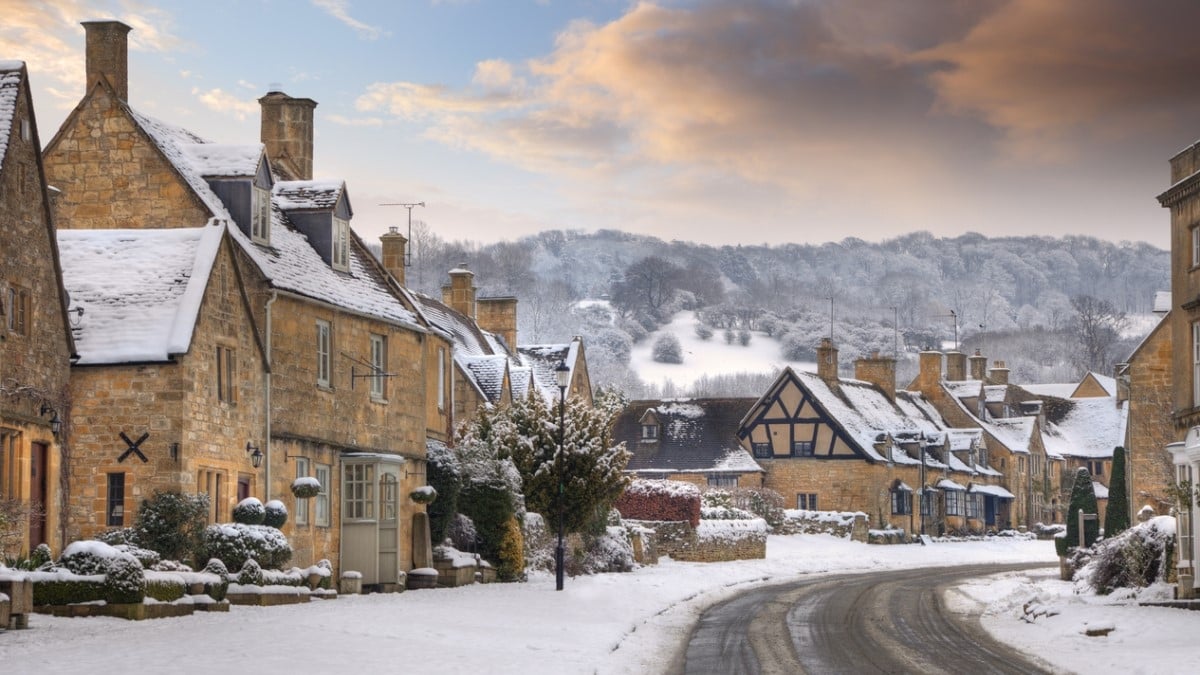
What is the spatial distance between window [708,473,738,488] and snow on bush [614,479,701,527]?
21.6 m

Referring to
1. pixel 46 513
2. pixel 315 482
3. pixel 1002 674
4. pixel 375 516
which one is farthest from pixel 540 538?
pixel 1002 674

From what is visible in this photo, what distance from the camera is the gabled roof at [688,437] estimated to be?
7819 cm

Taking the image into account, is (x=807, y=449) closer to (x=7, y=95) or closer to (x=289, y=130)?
(x=289, y=130)

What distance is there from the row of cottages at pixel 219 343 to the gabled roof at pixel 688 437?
3762 cm

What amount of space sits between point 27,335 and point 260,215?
8.96 meters

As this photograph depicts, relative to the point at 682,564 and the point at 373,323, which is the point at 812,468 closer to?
the point at 682,564

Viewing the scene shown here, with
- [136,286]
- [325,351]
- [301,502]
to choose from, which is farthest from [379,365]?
[136,286]

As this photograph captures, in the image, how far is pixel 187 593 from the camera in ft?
82.5

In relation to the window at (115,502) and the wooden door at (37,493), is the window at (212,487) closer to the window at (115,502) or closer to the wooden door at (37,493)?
the window at (115,502)

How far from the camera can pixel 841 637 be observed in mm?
27438

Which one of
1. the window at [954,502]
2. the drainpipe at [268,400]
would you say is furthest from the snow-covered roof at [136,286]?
the window at [954,502]

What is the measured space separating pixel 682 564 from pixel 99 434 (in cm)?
2833

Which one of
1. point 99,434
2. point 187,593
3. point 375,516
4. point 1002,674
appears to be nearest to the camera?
point 1002,674

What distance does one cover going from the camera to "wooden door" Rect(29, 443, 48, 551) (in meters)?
25.9
